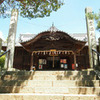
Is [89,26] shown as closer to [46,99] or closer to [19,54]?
[46,99]

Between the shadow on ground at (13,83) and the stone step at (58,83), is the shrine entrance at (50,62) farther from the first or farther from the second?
the stone step at (58,83)

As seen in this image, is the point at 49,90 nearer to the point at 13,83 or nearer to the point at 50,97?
the point at 50,97

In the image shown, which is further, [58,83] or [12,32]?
[12,32]

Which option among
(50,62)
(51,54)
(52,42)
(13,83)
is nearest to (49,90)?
(13,83)

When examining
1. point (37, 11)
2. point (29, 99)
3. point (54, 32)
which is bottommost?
point (29, 99)

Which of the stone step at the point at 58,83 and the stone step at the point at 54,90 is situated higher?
the stone step at the point at 58,83

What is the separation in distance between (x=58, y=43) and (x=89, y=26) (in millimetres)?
3653

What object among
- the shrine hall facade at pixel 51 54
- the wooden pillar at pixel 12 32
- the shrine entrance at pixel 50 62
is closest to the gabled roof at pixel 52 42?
the shrine hall facade at pixel 51 54

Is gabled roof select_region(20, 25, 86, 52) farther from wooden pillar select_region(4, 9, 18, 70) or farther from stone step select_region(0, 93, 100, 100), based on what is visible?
stone step select_region(0, 93, 100, 100)

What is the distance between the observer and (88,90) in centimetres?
393

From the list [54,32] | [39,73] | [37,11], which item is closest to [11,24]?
[37,11]

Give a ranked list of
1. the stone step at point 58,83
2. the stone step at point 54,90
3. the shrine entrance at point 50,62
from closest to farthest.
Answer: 1. the stone step at point 54,90
2. the stone step at point 58,83
3. the shrine entrance at point 50,62

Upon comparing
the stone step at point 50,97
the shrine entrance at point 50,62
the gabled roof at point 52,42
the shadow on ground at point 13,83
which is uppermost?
the gabled roof at point 52,42

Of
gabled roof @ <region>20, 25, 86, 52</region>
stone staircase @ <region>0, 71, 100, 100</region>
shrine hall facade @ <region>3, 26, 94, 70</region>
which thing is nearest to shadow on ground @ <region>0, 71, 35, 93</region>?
Answer: stone staircase @ <region>0, 71, 100, 100</region>
